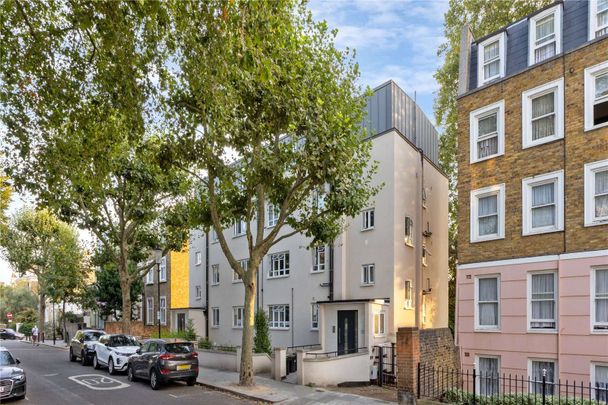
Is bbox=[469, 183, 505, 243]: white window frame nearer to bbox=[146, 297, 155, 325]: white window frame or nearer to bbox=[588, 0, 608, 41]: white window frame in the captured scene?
bbox=[588, 0, 608, 41]: white window frame

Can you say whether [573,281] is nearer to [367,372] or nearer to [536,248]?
[536,248]

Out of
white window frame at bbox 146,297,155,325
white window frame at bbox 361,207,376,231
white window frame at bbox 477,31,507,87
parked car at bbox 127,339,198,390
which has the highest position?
white window frame at bbox 477,31,507,87

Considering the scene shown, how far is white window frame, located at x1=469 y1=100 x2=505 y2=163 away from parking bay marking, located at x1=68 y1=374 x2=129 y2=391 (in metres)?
15.1

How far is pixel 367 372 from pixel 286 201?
23.0 feet

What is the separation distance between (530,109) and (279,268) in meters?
15.9

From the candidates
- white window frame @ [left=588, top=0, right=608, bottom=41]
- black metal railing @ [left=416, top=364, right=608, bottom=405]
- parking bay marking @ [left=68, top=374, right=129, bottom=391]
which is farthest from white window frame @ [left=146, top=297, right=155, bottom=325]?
white window frame @ [left=588, top=0, right=608, bottom=41]

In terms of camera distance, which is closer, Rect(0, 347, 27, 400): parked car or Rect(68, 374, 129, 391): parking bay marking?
Rect(0, 347, 27, 400): parked car

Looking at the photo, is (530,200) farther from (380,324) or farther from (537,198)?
(380,324)

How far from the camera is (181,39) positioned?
1008 cm

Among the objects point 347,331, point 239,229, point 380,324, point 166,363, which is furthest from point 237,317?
point 166,363

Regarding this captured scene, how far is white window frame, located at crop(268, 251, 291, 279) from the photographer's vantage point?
89.4 ft

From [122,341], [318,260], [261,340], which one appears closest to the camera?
[261,340]

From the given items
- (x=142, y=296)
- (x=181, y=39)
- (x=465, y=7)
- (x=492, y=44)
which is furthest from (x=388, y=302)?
(x=142, y=296)

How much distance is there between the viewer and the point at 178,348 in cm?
1700
